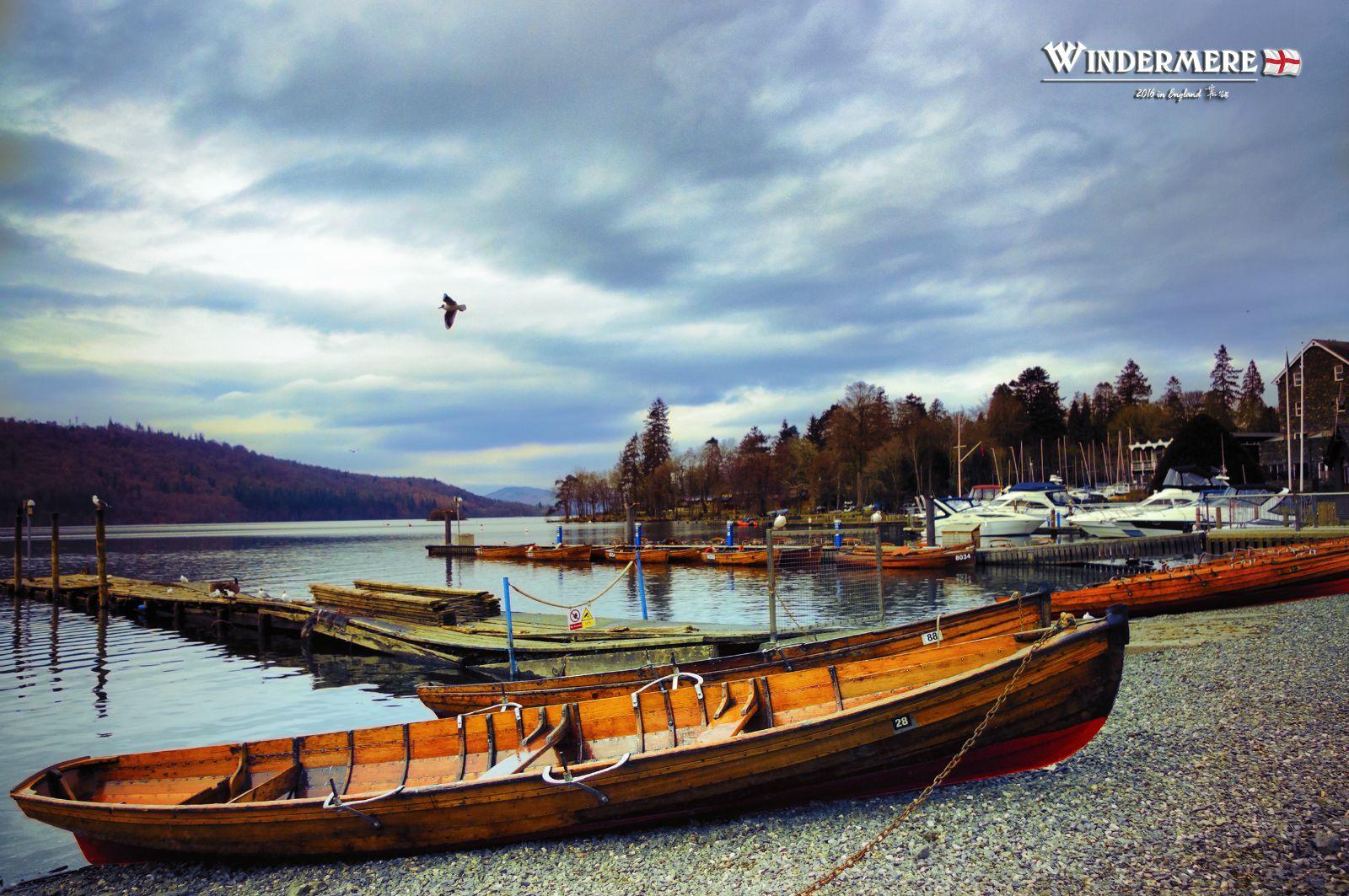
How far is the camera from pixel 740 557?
147 ft

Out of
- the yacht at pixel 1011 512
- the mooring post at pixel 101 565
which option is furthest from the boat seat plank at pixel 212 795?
the yacht at pixel 1011 512

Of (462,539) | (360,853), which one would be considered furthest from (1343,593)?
(462,539)

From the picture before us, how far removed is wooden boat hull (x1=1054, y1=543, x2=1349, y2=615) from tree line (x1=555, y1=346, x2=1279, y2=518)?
50876 millimetres

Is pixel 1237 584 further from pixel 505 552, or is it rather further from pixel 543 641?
pixel 505 552

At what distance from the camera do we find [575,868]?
7016 mm

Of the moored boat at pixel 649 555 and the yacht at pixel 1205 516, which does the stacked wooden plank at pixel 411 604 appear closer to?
the moored boat at pixel 649 555

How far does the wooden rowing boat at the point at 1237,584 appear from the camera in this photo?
775 inches

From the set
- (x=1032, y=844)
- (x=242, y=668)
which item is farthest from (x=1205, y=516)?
(x=242, y=668)

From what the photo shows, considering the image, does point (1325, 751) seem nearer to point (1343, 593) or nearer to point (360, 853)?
point (360, 853)

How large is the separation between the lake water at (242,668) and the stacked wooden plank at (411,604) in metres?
1.54

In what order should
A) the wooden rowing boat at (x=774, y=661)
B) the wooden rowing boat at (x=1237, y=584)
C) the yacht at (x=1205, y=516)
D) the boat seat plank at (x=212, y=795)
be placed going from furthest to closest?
the yacht at (x=1205, y=516) → the wooden rowing boat at (x=1237, y=584) → the wooden rowing boat at (x=774, y=661) → the boat seat plank at (x=212, y=795)

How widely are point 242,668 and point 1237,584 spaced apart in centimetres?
2704

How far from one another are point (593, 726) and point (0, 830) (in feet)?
27.4

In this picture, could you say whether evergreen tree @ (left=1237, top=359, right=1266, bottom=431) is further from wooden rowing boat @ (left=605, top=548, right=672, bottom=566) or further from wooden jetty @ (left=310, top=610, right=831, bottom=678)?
wooden jetty @ (left=310, top=610, right=831, bottom=678)
